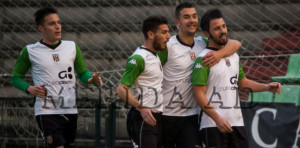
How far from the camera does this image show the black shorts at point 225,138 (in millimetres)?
3779

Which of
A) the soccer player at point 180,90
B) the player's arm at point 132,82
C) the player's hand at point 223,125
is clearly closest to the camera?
the player's hand at point 223,125

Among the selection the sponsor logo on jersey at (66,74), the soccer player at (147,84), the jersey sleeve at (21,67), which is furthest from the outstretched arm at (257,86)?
the jersey sleeve at (21,67)

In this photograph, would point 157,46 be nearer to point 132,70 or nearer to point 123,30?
point 132,70

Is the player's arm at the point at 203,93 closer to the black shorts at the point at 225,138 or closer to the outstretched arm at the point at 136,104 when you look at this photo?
the black shorts at the point at 225,138

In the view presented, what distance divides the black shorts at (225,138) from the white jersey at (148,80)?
470 mm

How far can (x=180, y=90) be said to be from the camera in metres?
4.04

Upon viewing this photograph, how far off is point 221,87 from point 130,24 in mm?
3876

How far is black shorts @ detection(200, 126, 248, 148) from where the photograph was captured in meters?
3.78

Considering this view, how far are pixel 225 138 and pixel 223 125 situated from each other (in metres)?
0.26

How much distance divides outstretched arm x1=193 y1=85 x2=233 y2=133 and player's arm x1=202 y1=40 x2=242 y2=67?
0.22 metres

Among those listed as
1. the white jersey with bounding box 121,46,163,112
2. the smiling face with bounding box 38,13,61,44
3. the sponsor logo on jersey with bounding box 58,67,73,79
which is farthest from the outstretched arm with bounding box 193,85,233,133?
the smiling face with bounding box 38,13,61,44

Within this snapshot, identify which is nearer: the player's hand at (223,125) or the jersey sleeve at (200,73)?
the player's hand at (223,125)

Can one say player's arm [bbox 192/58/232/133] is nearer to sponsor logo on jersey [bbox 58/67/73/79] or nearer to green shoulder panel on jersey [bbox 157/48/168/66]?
green shoulder panel on jersey [bbox 157/48/168/66]

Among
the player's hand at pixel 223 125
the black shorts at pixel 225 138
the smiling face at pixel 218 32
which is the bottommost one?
the black shorts at pixel 225 138
